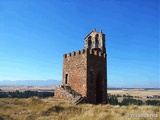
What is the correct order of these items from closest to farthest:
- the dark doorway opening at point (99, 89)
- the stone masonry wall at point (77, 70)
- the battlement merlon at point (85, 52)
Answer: the stone masonry wall at point (77, 70)
the battlement merlon at point (85, 52)
the dark doorway opening at point (99, 89)

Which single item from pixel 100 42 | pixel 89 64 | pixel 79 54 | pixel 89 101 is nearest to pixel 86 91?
pixel 89 101

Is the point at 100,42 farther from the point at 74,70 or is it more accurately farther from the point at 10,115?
the point at 10,115

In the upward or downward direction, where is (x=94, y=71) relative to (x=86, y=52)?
downward

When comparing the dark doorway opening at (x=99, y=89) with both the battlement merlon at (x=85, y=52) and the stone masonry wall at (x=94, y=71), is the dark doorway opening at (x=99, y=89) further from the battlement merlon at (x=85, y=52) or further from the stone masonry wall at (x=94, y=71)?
the battlement merlon at (x=85, y=52)

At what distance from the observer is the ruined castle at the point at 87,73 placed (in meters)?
19.7

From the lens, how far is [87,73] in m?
19.7

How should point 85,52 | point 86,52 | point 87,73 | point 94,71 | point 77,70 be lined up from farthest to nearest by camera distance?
point 77,70 < point 94,71 < point 85,52 < point 86,52 < point 87,73

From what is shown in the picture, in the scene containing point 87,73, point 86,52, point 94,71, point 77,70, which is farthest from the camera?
point 77,70

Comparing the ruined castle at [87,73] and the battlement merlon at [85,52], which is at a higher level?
the battlement merlon at [85,52]

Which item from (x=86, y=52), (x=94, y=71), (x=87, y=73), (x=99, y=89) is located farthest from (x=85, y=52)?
(x=99, y=89)

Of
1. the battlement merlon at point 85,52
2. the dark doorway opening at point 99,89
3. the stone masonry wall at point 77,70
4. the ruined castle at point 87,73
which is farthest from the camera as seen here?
the dark doorway opening at point 99,89

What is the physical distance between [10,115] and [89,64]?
10369mm

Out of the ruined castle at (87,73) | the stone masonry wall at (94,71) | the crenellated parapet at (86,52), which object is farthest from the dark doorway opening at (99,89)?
the crenellated parapet at (86,52)

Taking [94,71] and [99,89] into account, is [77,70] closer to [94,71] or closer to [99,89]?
[94,71]
